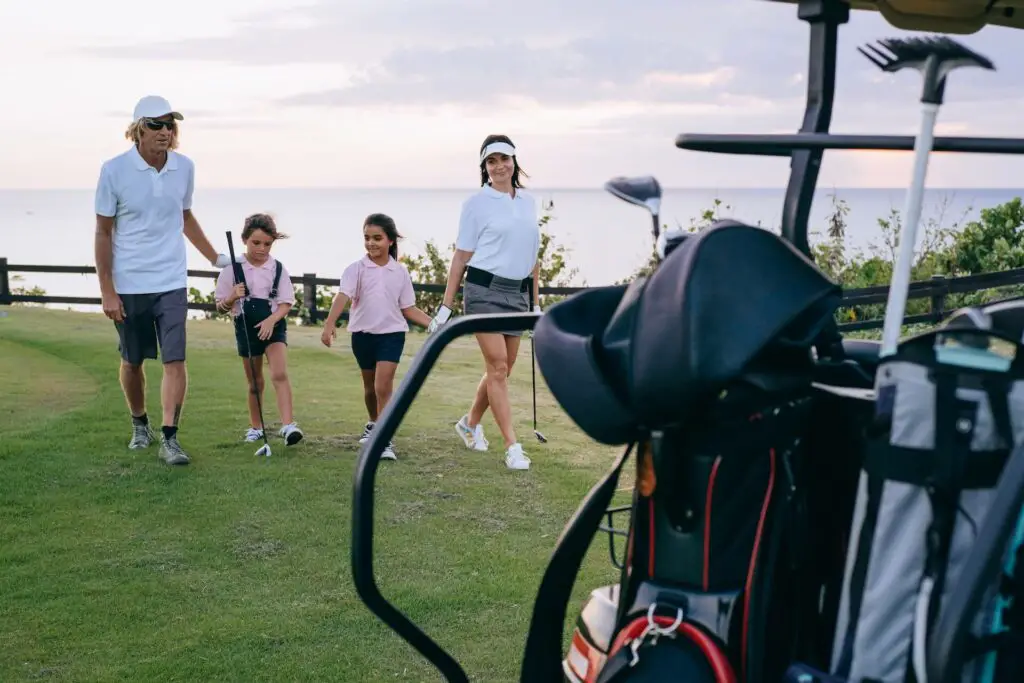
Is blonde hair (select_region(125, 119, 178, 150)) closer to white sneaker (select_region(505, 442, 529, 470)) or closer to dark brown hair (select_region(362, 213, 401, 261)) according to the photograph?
dark brown hair (select_region(362, 213, 401, 261))

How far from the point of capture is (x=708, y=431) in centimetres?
179

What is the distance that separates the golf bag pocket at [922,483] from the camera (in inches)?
63.5

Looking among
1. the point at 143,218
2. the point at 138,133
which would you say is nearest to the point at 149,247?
the point at 143,218

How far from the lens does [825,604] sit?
6.24 feet

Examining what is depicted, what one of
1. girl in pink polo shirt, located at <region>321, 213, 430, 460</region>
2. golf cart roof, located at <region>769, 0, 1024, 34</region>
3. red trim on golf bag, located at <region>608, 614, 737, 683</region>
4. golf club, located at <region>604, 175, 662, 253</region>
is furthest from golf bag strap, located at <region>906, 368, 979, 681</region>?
girl in pink polo shirt, located at <region>321, 213, 430, 460</region>

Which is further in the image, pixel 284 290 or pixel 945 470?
pixel 284 290

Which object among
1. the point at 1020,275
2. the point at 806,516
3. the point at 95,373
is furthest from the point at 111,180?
the point at 1020,275

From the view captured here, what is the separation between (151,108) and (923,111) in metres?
5.96

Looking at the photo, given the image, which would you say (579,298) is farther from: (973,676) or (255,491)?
(255,491)

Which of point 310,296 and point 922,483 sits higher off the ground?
point 922,483

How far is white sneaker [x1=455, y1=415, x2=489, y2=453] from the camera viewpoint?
7.84 m

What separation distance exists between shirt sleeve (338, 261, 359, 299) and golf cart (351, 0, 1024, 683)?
5505mm

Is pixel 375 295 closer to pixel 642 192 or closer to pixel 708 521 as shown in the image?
pixel 642 192

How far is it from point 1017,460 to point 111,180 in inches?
246
